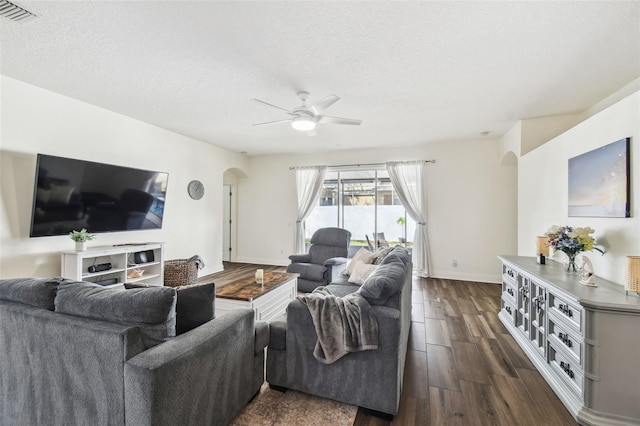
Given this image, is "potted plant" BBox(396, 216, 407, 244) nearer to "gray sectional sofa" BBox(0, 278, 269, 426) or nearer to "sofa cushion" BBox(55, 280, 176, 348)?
"gray sectional sofa" BBox(0, 278, 269, 426)

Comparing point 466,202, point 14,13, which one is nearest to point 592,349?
point 466,202

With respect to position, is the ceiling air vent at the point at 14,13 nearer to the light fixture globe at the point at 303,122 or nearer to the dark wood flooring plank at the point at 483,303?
the light fixture globe at the point at 303,122

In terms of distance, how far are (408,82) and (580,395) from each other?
301cm

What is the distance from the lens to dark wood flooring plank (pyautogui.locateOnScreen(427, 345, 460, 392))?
2.25 m

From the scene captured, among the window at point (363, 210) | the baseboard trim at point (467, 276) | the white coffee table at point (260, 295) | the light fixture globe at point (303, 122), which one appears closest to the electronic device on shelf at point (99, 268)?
the white coffee table at point (260, 295)

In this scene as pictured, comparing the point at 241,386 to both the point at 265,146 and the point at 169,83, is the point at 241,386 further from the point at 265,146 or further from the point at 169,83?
the point at 265,146

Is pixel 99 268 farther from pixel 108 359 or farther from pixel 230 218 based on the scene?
pixel 230 218

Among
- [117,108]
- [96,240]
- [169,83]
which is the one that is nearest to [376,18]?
[169,83]

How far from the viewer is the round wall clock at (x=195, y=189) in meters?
5.47

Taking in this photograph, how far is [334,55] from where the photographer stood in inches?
98.3

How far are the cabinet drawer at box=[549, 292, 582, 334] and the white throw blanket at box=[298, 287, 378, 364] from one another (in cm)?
145

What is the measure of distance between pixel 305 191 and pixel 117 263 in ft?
12.9

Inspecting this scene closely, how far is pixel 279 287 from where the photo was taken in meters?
3.25

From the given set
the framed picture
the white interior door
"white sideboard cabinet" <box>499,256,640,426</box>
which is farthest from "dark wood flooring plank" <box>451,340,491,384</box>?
the white interior door
